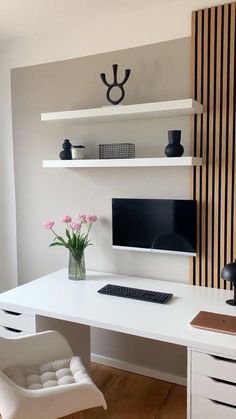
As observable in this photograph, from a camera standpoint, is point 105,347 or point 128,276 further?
point 105,347

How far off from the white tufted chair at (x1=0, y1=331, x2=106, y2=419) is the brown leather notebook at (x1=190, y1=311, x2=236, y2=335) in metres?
0.57

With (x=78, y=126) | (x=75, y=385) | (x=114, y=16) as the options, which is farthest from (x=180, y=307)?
(x=114, y=16)

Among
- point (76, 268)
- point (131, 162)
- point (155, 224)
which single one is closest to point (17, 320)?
point (76, 268)

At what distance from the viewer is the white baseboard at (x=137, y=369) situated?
2.56m

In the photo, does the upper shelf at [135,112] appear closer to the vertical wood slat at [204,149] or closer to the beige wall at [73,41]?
the vertical wood slat at [204,149]

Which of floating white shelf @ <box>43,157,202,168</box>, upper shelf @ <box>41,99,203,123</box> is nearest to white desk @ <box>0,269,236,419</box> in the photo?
floating white shelf @ <box>43,157,202,168</box>

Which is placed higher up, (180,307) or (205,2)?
(205,2)

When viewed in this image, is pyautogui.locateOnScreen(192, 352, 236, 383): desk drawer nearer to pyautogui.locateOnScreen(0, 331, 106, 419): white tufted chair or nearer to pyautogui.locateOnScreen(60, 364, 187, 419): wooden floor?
pyautogui.locateOnScreen(0, 331, 106, 419): white tufted chair

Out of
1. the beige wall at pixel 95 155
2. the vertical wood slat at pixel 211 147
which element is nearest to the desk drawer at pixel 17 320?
the beige wall at pixel 95 155

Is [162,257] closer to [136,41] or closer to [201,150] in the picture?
[201,150]

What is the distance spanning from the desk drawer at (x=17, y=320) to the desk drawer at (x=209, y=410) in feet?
3.13

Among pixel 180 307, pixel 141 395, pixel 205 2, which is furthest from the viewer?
pixel 141 395

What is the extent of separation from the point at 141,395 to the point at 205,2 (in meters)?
2.52

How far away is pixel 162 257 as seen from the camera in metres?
2.55
